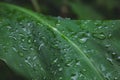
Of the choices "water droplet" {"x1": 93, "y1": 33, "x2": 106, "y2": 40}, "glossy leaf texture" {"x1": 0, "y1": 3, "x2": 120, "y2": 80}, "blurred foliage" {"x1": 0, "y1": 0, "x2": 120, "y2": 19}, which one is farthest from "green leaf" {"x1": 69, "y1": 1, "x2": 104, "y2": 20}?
"water droplet" {"x1": 93, "y1": 33, "x2": 106, "y2": 40}

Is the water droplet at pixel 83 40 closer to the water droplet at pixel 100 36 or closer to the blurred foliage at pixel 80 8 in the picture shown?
the water droplet at pixel 100 36

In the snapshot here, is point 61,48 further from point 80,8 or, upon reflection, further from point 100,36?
point 80,8

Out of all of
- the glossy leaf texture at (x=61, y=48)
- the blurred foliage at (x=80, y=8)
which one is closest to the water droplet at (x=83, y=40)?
the glossy leaf texture at (x=61, y=48)

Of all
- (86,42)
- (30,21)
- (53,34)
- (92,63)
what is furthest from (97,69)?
(30,21)

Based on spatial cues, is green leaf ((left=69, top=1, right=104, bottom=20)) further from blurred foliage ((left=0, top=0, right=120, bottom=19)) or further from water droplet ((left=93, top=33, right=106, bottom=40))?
water droplet ((left=93, top=33, right=106, bottom=40))

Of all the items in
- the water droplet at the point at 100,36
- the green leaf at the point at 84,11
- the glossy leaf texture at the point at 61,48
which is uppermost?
the water droplet at the point at 100,36

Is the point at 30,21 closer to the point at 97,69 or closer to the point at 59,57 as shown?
the point at 59,57
